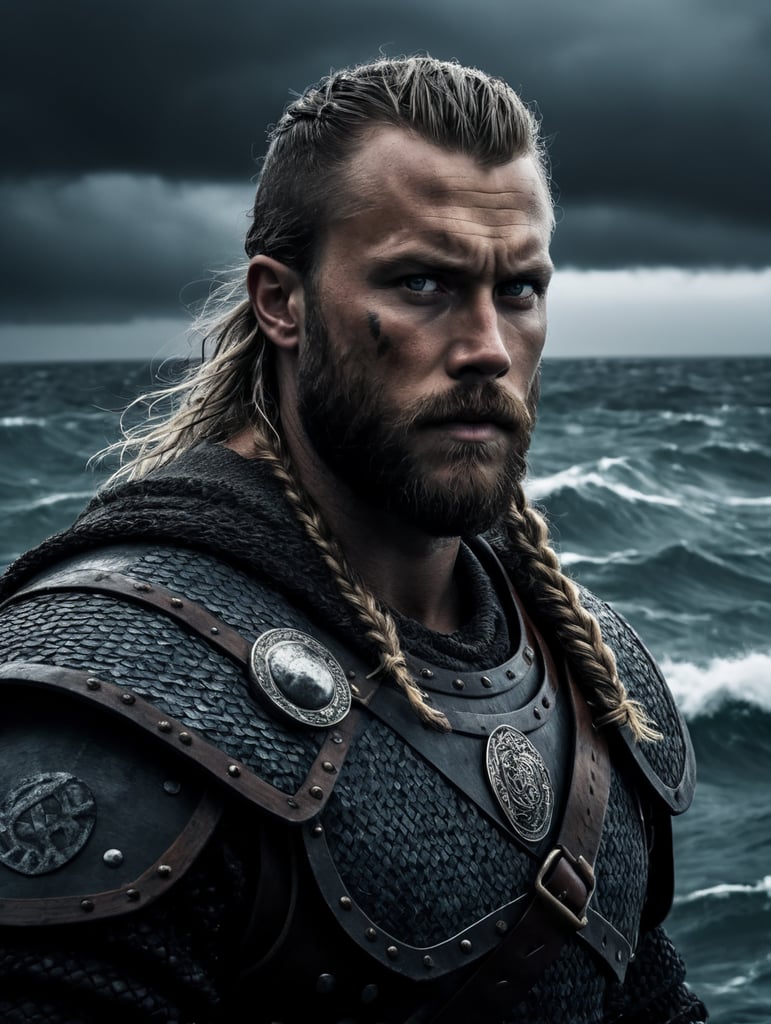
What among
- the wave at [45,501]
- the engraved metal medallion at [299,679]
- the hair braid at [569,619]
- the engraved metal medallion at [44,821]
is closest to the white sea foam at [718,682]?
the wave at [45,501]

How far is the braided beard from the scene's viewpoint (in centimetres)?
292

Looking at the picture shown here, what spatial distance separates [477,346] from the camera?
288 cm

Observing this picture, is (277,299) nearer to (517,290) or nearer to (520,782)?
(517,290)

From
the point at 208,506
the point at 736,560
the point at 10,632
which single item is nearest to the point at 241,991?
the point at 10,632

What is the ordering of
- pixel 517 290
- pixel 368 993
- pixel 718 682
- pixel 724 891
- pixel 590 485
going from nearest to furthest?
pixel 368 993, pixel 517 290, pixel 724 891, pixel 718 682, pixel 590 485

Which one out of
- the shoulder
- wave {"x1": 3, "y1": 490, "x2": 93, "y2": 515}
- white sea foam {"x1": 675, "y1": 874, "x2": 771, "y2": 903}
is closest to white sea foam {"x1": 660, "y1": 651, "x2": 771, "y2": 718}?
white sea foam {"x1": 675, "y1": 874, "x2": 771, "y2": 903}

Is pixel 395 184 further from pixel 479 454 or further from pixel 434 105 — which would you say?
pixel 479 454

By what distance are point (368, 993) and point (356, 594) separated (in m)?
0.78

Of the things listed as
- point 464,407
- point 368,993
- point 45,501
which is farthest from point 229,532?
point 45,501

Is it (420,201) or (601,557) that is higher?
(420,201)

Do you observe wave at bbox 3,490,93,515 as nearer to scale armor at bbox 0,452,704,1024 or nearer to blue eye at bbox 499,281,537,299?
blue eye at bbox 499,281,537,299

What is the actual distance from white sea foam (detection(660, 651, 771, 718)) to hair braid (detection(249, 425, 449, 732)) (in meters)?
10.4

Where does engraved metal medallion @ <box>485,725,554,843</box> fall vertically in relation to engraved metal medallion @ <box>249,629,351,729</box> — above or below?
below

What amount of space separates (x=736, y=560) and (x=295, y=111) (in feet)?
53.3
